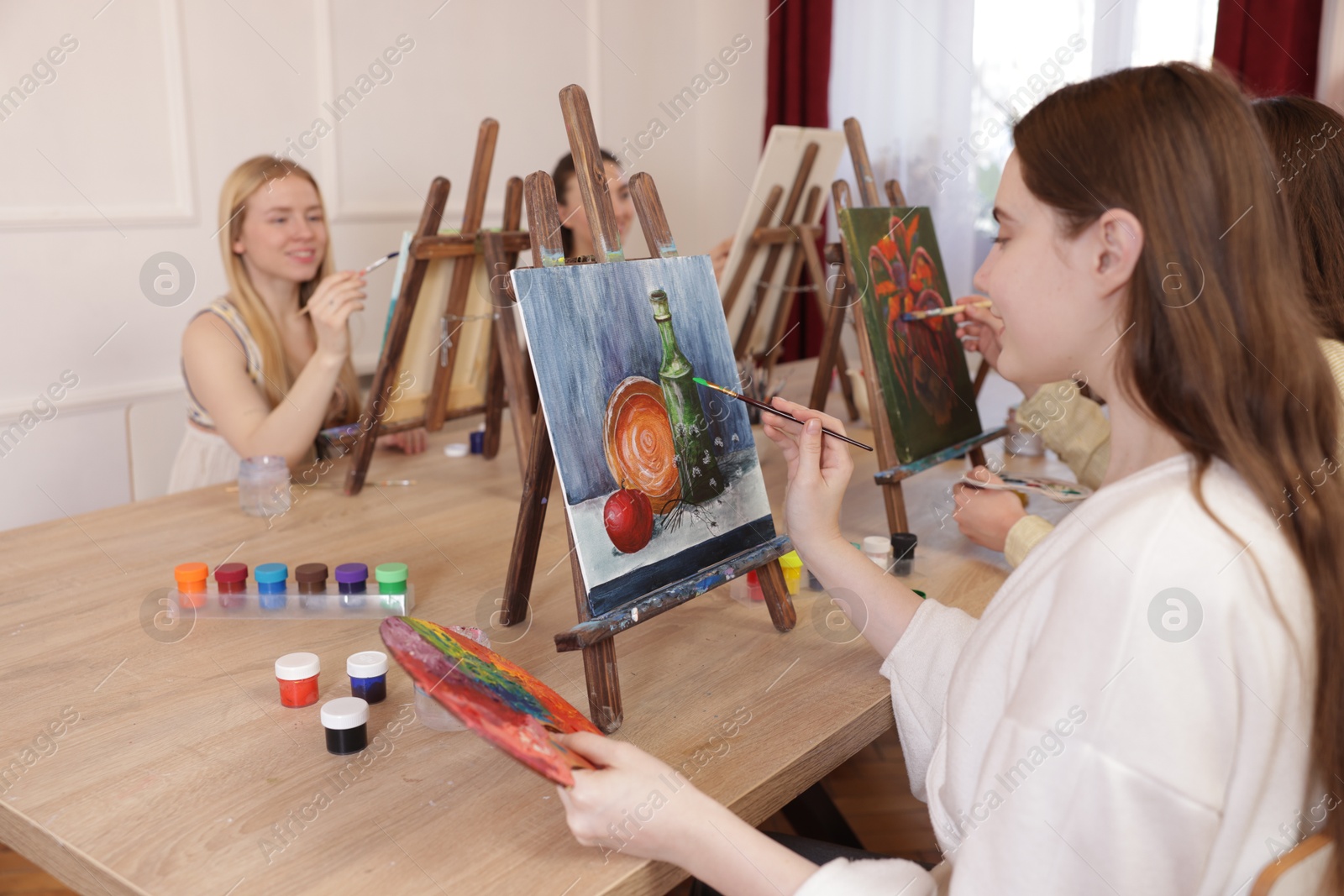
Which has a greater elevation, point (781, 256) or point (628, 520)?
point (781, 256)

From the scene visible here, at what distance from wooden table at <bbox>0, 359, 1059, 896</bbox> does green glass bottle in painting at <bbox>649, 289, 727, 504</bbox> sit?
0.21 m

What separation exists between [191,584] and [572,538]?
2.11 feet

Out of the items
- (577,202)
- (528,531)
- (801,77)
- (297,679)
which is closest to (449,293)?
(528,531)

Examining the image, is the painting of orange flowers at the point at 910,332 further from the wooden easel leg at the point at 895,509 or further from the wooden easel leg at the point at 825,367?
the wooden easel leg at the point at 825,367

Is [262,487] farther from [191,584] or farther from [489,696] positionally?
[489,696]

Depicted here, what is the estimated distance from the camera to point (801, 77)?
408 centimetres

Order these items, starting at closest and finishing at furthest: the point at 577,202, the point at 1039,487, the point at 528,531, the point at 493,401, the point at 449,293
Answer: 1. the point at 528,531
2. the point at 1039,487
3. the point at 449,293
4. the point at 493,401
5. the point at 577,202

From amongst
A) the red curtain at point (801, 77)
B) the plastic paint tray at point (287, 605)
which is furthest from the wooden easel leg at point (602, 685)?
the red curtain at point (801, 77)

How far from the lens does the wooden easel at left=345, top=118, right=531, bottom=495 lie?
1.96 m

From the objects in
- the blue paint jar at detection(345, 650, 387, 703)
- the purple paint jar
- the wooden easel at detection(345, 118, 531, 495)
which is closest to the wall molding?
the wooden easel at detection(345, 118, 531, 495)

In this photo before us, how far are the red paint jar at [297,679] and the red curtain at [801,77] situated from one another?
10.2 ft

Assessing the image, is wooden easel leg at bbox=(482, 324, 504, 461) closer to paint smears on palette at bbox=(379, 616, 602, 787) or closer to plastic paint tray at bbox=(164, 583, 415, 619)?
plastic paint tray at bbox=(164, 583, 415, 619)

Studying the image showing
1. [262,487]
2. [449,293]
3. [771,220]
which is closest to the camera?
[262,487]

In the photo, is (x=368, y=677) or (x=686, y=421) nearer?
(x=368, y=677)
